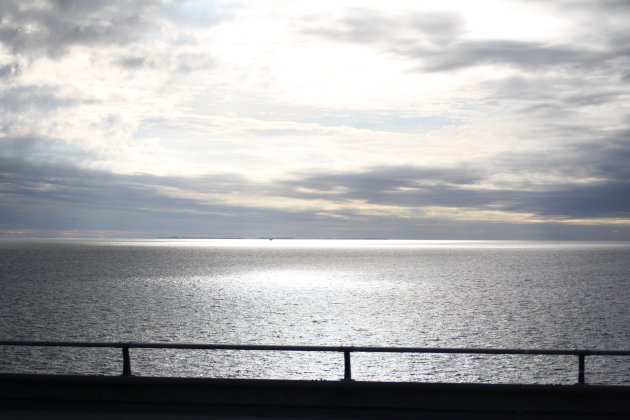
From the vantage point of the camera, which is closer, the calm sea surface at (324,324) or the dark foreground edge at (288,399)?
the dark foreground edge at (288,399)

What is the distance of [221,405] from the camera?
8.01 meters

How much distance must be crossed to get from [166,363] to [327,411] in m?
28.1

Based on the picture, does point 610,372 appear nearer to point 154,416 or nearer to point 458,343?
point 458,343

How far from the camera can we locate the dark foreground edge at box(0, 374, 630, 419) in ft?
25.0

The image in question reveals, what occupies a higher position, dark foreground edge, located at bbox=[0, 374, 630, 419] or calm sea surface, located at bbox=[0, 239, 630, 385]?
dark foreground edge, located at bbox=[0, 374, 630, 419]

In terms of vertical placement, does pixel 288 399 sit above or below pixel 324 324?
above

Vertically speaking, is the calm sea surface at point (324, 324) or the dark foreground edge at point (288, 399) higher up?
the dark foreground edge at point (288, 399)

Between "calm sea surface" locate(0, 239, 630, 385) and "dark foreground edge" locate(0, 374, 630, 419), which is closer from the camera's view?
"dark foreground edge" locate(0, 374, 630, 419)

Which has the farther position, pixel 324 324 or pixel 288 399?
pixel 324 324

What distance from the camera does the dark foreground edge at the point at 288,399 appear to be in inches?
300

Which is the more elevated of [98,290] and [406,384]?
[406,384]

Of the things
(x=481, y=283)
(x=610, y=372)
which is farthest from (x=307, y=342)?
(x=481, y=283)

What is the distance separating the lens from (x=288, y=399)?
7.99 m

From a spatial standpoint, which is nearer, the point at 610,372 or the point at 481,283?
the point at 610,372
